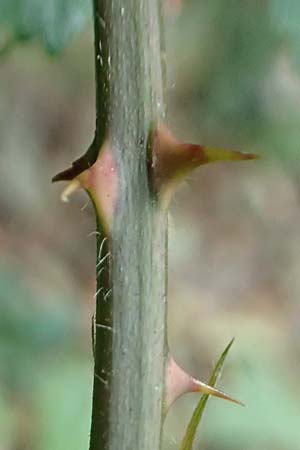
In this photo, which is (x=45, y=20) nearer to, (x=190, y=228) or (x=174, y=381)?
(x=174, y=381)

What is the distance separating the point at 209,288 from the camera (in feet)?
4.75

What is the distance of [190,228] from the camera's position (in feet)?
4.86

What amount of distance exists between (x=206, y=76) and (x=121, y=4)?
0.94 m

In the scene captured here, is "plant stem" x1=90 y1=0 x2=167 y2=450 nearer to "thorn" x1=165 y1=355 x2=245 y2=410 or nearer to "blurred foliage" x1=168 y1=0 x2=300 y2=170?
"thorn" x1=165 y1=355 x2=245 y2=410

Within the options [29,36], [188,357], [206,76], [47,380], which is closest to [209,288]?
[188,357]

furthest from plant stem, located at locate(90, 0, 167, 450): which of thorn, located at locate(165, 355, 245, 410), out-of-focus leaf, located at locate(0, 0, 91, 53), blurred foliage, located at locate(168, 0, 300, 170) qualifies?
blurred foliage, located at locate(168, 0, 300, 170)

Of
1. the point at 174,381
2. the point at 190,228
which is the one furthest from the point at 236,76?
the point at 174,381

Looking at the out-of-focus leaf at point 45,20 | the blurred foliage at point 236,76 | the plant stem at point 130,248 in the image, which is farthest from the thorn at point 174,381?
the blurred foliage at point 236,76

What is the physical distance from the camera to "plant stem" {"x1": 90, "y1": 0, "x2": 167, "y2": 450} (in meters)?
0.29

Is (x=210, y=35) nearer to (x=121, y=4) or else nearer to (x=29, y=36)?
(x=29, y=36)

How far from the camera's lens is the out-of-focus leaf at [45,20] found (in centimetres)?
55

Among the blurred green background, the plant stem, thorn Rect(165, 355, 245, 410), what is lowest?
the blurred green background

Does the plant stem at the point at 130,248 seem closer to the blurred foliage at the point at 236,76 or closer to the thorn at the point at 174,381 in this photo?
the thorn at the point at 174,381

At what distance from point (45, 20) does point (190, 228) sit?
921mm
